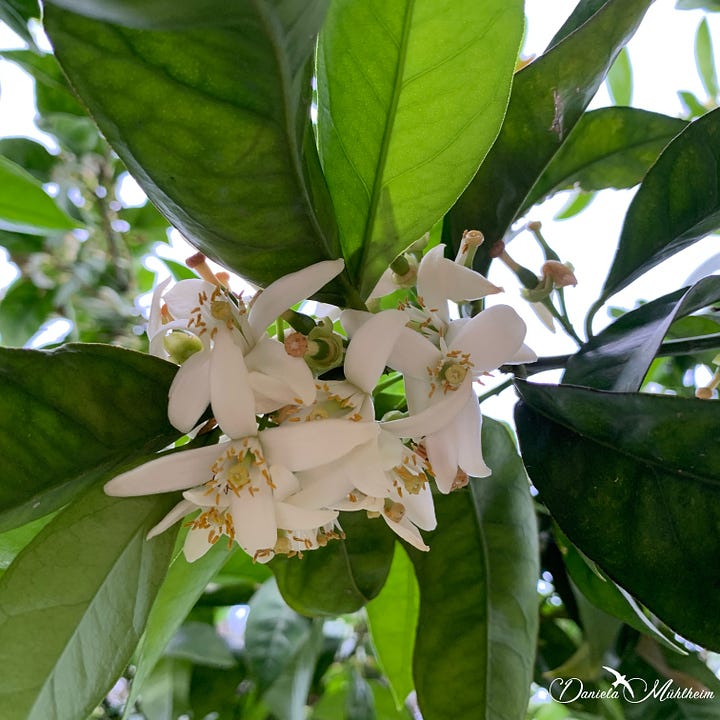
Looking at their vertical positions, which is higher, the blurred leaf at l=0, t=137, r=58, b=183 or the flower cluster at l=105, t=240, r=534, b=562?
the blurred leaf at l=0, t=137, r=58, b=183

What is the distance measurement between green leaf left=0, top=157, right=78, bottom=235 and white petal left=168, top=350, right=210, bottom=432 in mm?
638

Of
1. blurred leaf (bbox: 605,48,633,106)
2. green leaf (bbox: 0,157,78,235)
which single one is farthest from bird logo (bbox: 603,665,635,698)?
blurred leaf (bbox: 605,48,633,106)

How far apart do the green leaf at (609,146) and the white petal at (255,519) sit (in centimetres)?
51

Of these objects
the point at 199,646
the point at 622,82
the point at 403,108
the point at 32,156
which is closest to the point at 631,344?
the point at 403,108

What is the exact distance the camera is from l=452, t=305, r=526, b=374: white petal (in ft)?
1.70

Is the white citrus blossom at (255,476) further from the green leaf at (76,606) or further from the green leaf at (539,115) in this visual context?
the green leaf at (539,115)

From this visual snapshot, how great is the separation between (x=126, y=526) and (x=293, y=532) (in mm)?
124

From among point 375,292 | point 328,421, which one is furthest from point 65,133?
point 328,421

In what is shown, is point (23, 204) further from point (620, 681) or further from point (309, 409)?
point (620, 681)

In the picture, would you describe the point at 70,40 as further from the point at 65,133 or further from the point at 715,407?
the point at 65,133

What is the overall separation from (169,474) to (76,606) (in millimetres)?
113

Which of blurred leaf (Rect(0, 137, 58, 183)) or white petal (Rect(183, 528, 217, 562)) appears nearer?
white petal (Rect(183, 528, 217, 562))

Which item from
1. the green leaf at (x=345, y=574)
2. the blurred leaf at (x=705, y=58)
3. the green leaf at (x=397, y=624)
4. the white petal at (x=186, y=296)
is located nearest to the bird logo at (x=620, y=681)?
the green leaf at (x=397, y=624)

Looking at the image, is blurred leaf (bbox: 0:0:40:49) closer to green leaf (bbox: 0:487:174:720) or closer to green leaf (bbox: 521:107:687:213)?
green leaf (bbox: 0:487:174:720)
